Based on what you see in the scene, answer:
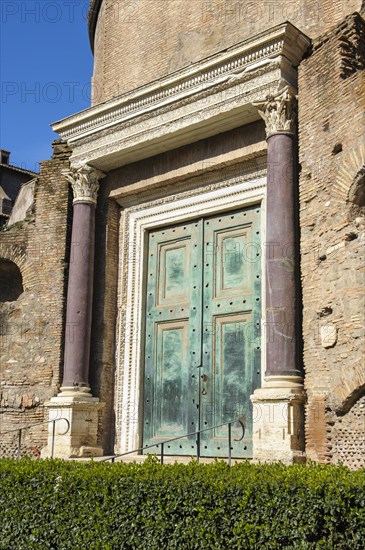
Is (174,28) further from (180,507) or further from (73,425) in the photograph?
(180,507)

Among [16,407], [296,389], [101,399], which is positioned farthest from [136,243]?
[296,389]

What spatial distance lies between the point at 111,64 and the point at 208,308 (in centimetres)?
553

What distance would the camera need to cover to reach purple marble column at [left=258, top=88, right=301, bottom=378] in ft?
29.2

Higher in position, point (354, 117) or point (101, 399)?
point (354, 117)

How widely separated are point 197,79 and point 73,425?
565 cm

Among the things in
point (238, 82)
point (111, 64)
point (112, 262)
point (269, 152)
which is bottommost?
point (112, 262)

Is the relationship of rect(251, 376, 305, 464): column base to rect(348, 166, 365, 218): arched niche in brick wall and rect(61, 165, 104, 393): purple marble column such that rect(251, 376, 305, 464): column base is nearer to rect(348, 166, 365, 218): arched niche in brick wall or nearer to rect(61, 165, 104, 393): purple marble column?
rect(348, 166, 365, 218): arched niche in brick wall

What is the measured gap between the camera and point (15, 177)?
27.9m

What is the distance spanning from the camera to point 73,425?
35.4ft

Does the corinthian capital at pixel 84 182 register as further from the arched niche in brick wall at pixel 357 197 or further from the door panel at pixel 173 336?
the arched niche in brick wall at pixel 357 197

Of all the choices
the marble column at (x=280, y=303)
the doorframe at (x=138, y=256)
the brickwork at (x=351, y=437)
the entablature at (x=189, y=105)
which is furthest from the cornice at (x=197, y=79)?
the brickwork at (x=351, y=437)

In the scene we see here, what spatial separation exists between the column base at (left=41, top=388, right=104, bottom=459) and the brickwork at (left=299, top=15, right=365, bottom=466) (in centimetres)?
392

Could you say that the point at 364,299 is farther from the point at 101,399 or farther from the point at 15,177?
the point at 15,177

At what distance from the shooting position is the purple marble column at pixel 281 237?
8898mm
